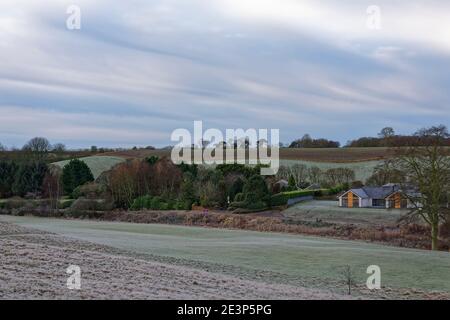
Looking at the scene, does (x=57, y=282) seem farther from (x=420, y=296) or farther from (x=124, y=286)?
(x=420, y=296)

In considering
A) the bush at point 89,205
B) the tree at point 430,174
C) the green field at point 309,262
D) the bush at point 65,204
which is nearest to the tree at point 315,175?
the bush at point 89,205

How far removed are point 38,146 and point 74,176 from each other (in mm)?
39276

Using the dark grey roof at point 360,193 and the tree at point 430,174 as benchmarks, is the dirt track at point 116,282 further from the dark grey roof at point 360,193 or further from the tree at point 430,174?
the dark grey roof at point 360,193

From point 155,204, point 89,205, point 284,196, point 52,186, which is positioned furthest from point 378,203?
point 52,186

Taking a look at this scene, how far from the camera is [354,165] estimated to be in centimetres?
9688

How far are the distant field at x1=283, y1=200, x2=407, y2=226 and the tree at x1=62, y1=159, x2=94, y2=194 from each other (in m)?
35.2

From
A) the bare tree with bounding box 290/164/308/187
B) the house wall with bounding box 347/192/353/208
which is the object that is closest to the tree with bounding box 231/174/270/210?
the house wall with bounding box 347/192/353/208

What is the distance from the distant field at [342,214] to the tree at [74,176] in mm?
35196

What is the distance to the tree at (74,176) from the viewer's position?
287ft

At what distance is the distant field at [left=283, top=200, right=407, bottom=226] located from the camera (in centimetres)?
5944

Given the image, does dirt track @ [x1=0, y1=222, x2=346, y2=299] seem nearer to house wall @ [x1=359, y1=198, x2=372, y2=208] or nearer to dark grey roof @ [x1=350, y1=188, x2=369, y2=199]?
house wall @ [x1=359, y1=198, x2=372, y2=208]

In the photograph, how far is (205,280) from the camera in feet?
60.8

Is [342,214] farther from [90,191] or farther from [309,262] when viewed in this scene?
[309,262]

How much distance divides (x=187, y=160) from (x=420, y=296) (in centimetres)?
7633
